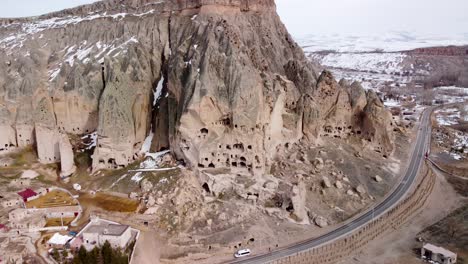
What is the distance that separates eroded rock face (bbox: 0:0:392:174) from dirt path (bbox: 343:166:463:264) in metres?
12.6

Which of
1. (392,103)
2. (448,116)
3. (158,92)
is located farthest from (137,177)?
(392,103)

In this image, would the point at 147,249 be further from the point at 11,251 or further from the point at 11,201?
the point at 11,201

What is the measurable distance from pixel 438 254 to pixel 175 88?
4276cm

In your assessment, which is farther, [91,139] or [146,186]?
[91,139]

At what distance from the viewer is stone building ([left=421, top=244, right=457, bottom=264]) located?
159 ft

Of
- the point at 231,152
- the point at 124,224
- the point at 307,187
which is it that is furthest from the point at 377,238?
the point at 124,224

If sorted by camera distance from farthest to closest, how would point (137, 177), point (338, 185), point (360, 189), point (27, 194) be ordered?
point (360, 189), point (338, 185), point (137, 177), point (27, 194)

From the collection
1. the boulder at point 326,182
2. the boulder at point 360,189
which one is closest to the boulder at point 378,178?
the boulder at point 360,189

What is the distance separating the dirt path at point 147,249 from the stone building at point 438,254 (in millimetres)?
32518

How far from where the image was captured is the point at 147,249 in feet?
151

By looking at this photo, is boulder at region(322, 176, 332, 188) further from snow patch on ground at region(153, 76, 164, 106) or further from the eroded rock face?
snow patch on ground at region(153, 76, 164, 106)

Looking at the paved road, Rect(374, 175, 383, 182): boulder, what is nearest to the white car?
the paved road

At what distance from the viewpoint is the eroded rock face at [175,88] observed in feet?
191

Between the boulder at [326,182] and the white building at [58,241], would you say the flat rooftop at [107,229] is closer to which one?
the white building at [58,241]
